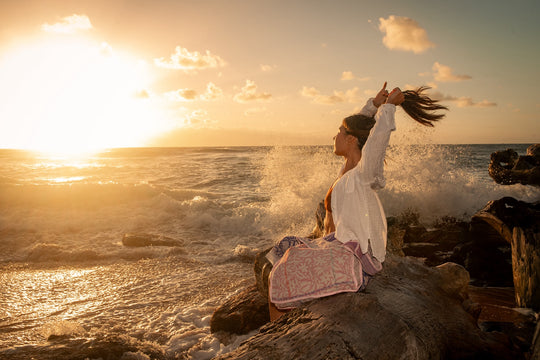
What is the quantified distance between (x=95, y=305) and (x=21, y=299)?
1512 mm

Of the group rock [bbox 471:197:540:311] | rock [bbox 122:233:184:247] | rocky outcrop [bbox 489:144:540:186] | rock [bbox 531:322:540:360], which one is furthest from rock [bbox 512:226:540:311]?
rock [bbox 122:233:184:247]

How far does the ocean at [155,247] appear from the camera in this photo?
4547 millimetres

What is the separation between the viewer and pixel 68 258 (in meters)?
8.45

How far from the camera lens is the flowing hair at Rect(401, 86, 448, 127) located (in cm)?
276

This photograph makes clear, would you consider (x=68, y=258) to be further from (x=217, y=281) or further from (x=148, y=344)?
(x=148, y=344)

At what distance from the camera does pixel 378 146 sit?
2.51m

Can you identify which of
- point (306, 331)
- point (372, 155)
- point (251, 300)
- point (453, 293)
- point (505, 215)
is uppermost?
point (372, 155)

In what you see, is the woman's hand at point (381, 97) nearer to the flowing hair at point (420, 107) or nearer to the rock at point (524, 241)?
the flowing hair at point (420, 107)

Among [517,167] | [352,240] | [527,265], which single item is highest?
[517,167]

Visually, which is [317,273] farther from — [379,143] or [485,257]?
[485,257]

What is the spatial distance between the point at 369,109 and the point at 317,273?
1564 mm

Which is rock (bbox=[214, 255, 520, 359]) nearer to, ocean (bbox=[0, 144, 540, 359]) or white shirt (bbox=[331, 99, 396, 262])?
white shirt (bbox=[331, 99, 396, 262])

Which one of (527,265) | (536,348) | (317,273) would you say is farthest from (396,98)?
(527,265)

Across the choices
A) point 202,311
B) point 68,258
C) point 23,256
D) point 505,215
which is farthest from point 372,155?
point 23,256
